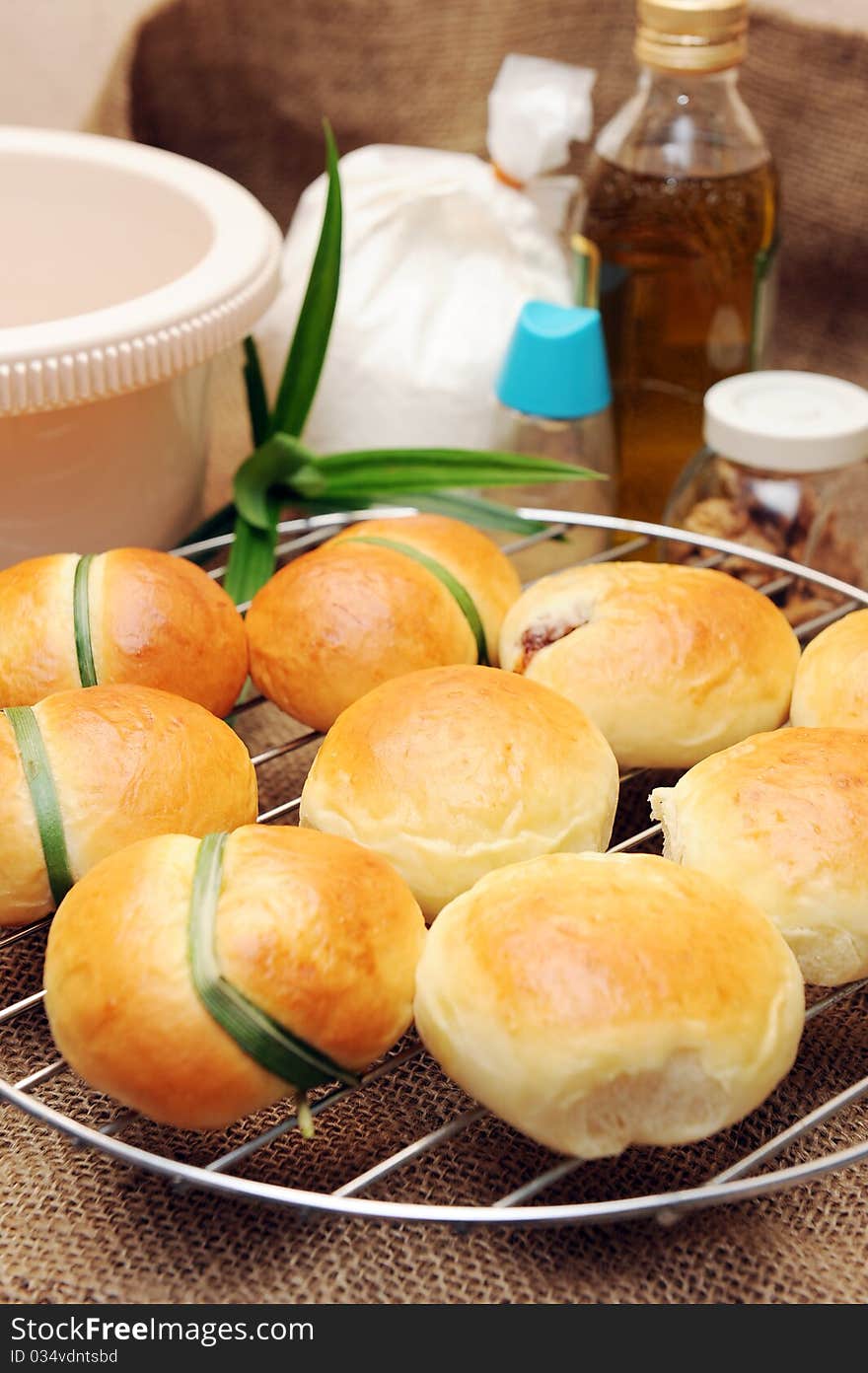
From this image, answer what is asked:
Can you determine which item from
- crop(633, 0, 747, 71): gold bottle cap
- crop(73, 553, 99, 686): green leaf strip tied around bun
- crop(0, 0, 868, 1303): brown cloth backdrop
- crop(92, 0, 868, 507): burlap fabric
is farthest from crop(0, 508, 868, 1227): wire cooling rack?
crop(92, 0, 868, 507): burlap fabric

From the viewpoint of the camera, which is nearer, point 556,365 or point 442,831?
point 442,831

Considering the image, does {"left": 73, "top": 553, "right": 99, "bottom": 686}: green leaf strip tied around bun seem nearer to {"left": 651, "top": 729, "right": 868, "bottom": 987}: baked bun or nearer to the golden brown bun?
the golden brown bun

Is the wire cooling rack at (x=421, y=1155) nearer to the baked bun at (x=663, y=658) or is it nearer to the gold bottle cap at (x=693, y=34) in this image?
the baked bun at (x=663, y=658)

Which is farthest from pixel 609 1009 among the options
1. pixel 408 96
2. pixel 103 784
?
pixel 408 96

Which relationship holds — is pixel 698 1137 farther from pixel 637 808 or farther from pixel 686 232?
pixel 686 232

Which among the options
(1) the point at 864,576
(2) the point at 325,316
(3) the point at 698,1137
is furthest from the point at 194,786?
(1) the point at 864,576

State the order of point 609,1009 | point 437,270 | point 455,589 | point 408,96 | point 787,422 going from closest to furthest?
point 609,1009 → point 455,589 → point 787,422 → point 437,270 → point 408,96

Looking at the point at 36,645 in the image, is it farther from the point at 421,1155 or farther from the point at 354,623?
the point at 421,1155
